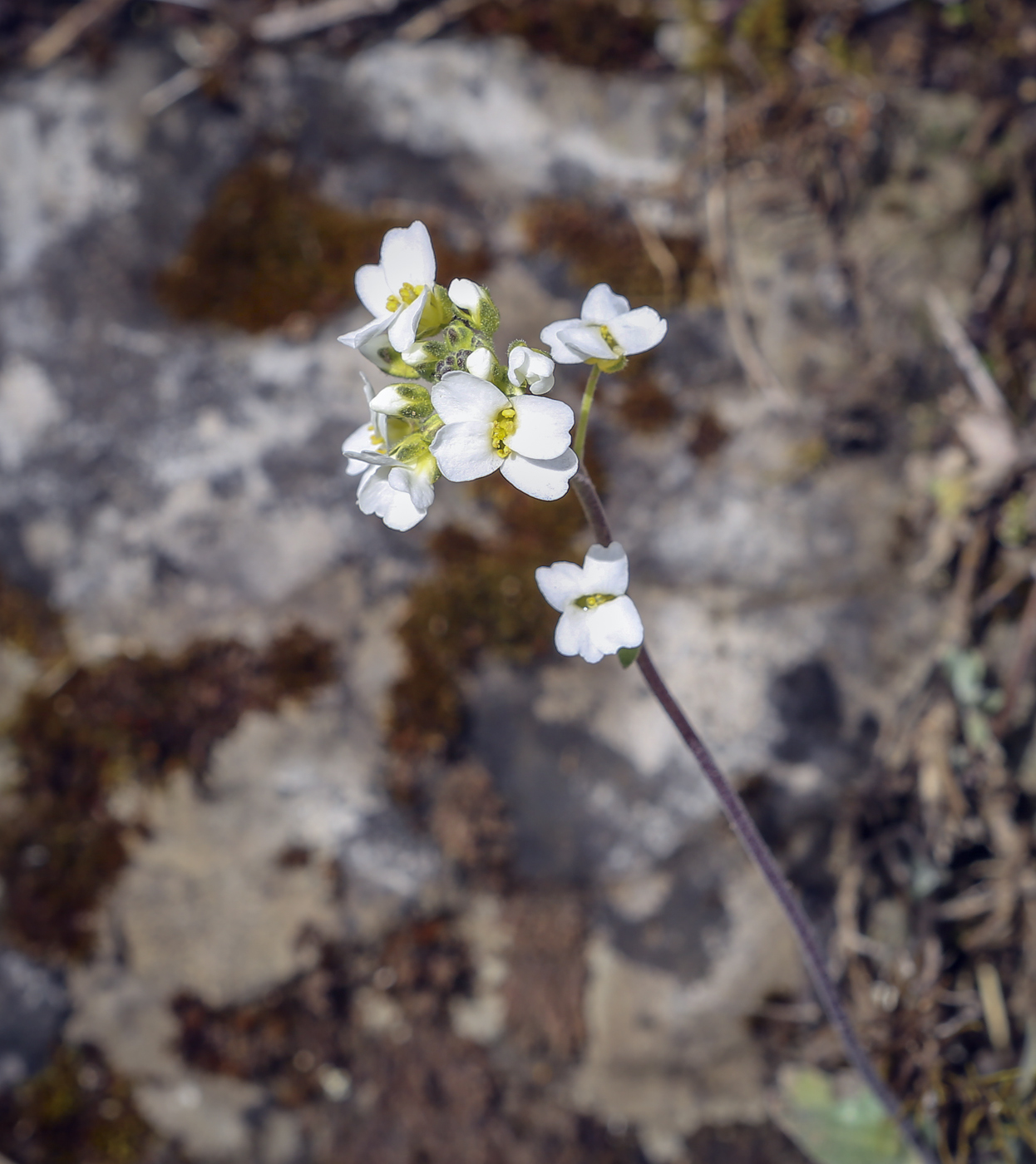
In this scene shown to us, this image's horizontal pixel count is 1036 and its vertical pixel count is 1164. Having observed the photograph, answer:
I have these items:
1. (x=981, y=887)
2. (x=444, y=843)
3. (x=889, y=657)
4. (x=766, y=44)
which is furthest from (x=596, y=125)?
(x=981, y=887)

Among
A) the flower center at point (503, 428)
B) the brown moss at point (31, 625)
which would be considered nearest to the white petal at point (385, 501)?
the flower center at point (503, 428)

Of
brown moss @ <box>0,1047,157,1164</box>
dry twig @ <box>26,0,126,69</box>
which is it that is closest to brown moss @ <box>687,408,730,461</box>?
dry twig @ <box>26,0,126,69</box>

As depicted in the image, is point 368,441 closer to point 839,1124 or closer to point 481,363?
point 481,363

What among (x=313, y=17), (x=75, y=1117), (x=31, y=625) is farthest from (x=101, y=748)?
(x=313, y=17)

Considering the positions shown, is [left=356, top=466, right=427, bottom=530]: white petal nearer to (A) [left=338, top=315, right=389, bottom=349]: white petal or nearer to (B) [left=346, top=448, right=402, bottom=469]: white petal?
(B) [left=346, top=448, right=402, bottom=469]: white petal

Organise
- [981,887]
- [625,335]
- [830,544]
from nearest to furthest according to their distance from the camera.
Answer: [625,335] → [981,887] → [830,544]

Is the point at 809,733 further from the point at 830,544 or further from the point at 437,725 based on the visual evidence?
the point at 437,725

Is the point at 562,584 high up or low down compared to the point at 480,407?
down
